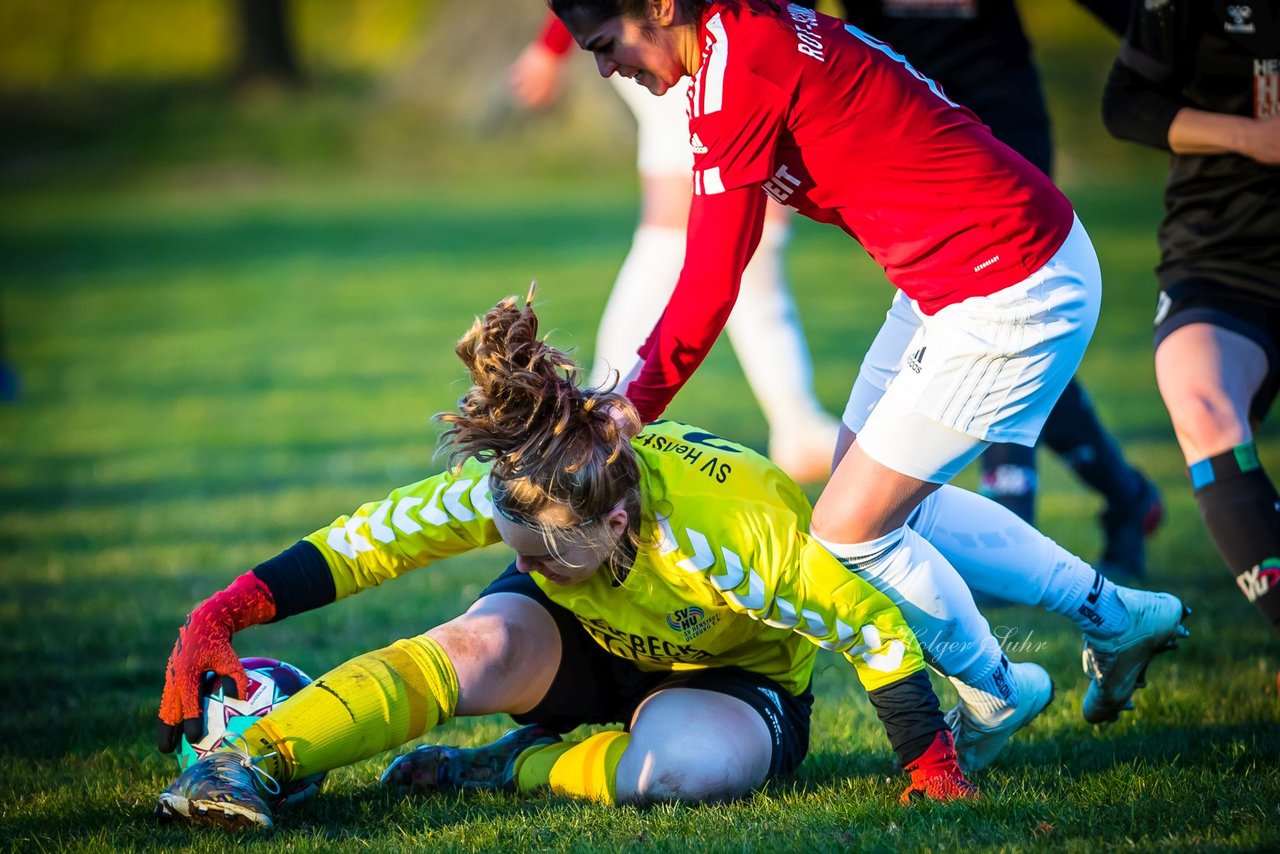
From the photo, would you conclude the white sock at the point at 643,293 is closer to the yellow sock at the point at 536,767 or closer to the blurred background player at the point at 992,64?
the blurred background player at the point at 992,64

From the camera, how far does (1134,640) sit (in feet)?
11.0

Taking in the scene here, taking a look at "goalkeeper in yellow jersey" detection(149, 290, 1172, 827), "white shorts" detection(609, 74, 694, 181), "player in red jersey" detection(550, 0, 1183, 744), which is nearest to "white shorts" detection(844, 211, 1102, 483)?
"player in red jersey" detection(550, 0, 1183, 744)

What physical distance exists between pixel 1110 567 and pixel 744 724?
2.56 meters

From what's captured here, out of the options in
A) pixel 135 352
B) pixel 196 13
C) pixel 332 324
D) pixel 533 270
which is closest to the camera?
pixel 135 352

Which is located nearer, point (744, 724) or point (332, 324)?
point (744, 724)

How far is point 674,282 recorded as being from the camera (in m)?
5.54

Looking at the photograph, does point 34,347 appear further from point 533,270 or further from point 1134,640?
point 1134,640

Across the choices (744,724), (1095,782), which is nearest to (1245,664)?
(1095,782)

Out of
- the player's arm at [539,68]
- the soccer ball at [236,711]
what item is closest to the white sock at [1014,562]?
the soccer ball at [236,711]

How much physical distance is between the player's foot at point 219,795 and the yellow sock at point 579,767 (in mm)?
659

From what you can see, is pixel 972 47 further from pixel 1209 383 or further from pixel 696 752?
pixel 696 752

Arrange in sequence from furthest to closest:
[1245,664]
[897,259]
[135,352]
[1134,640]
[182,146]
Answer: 1. [182,146]
2. [135,352]
3. [1245,664]
4. [1134,640]
5. [897,259]

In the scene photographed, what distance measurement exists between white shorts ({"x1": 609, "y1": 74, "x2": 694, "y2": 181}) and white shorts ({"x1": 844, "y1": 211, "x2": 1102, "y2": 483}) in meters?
2.47

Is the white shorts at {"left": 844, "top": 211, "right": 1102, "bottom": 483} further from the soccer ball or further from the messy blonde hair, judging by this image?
the soccer ball
